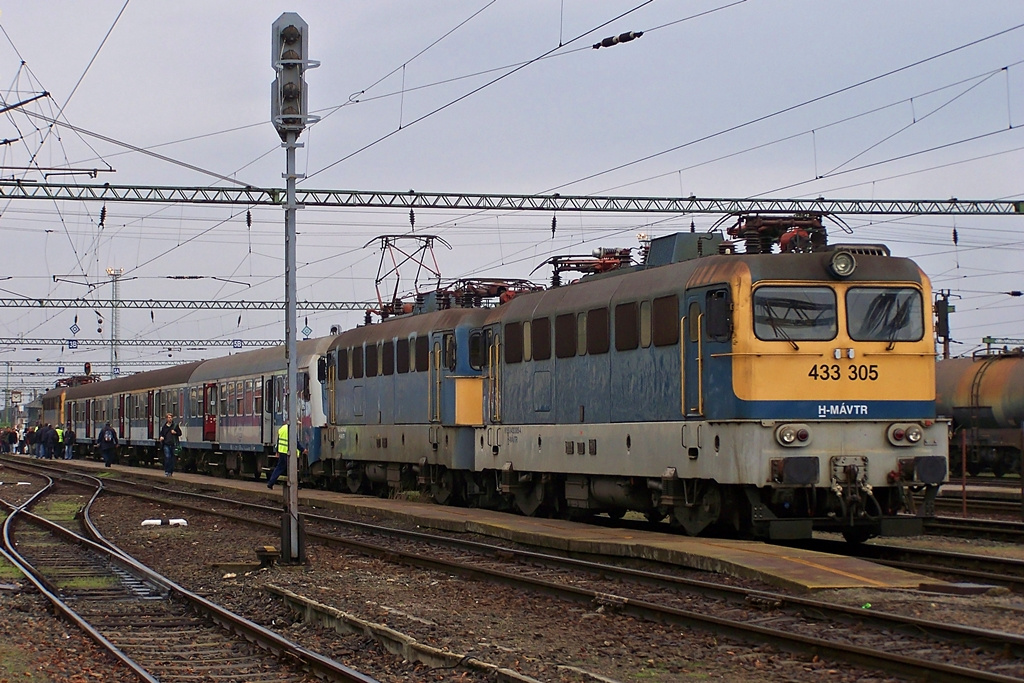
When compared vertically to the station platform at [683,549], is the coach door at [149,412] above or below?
above

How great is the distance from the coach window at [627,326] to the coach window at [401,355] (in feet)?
28.4

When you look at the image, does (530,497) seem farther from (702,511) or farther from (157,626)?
(157,626)

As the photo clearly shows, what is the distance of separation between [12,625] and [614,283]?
9.60 m

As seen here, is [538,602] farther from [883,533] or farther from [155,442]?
[155,442]

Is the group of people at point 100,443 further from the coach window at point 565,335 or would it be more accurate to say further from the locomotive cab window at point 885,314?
the locomotive cab window at point 885,314

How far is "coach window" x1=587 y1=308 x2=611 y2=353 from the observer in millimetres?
18711

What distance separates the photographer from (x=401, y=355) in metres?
26.7

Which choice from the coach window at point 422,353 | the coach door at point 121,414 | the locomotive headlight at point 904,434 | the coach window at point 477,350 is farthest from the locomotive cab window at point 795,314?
the coach door at point 121,414

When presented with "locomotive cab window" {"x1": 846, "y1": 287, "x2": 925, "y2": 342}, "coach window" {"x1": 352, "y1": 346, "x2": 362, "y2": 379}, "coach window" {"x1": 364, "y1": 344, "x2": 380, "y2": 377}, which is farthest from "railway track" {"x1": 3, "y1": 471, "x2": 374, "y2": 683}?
"coach window" {"x1": 352, "y1": 346, "x2": 362, "y2": 379}

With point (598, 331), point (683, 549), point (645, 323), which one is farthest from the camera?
point (598, 331)

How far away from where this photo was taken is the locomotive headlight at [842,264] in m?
15.8

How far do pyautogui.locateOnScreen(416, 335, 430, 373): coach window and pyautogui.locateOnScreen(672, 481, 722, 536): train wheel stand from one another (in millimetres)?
8610

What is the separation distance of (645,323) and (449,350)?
719cm

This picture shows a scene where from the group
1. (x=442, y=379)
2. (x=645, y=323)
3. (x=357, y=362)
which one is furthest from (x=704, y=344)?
(x=357, y=362)
